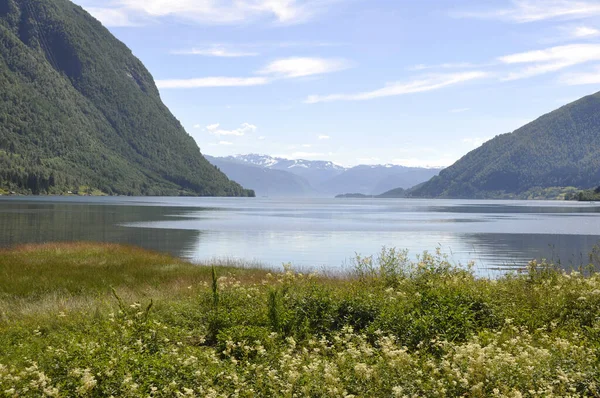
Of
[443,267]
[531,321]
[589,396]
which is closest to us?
[589,396]

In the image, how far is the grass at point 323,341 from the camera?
34.4 feet

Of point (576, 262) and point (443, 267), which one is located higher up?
point (443, 267)

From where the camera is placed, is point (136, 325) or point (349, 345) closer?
point (349, 345)

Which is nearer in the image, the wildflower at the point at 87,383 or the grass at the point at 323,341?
the wildflower at the point at 87,383

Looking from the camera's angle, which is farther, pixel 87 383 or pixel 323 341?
pixel 323 341

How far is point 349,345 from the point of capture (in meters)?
12.4

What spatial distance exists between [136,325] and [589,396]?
1026 centimetres

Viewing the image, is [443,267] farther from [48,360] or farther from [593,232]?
[593,232]

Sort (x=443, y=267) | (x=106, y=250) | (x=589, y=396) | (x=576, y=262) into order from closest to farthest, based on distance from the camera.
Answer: (x=589, y=396), (x=443, y=267), (x=106, y=250), (x=576, y=262)

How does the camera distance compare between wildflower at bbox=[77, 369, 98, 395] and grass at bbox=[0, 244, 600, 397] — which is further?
grass at bbox=[0, 244, 600, 397]

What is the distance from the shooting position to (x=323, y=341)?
13242mm

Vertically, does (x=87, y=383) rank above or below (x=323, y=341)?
above

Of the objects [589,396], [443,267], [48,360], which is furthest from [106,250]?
[589,396]

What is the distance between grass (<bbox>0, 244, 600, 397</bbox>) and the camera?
34.4 feet
